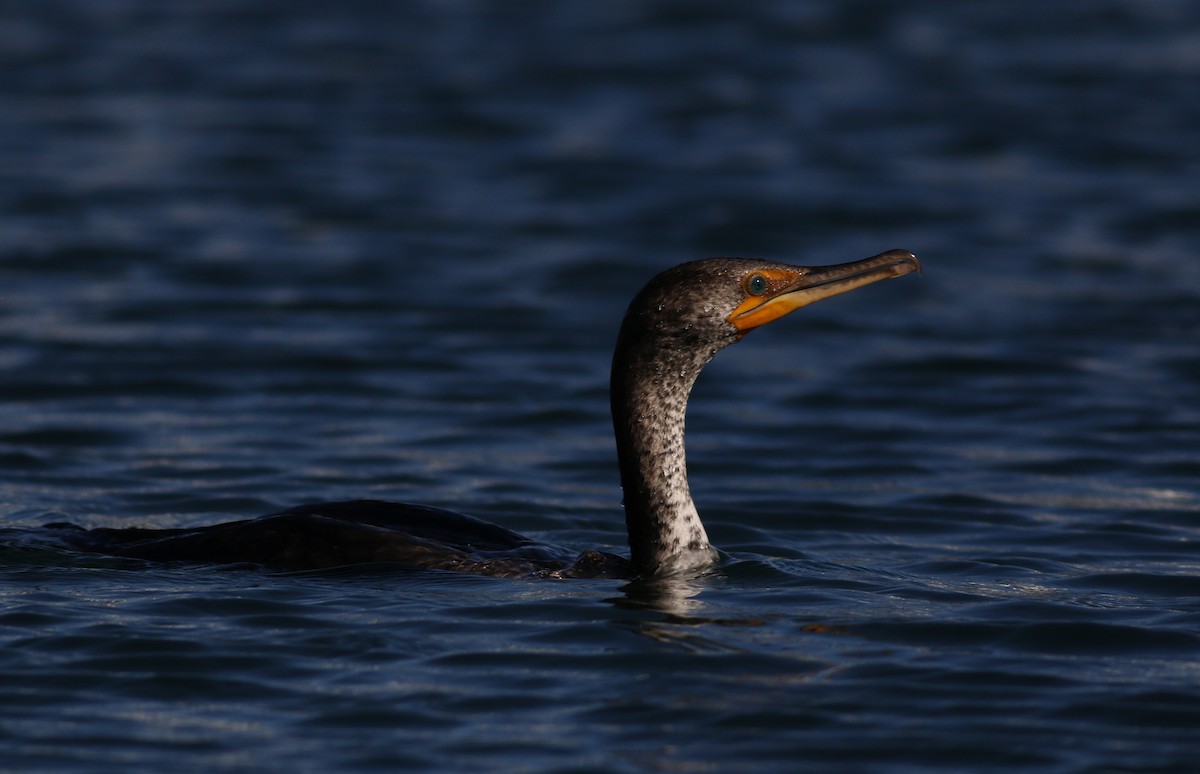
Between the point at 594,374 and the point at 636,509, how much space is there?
5268 mm

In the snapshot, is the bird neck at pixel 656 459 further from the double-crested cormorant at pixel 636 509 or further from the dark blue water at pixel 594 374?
the dark blue water at pixel 594 374

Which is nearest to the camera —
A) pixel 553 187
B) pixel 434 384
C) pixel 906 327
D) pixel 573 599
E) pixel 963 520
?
pixel 573 599

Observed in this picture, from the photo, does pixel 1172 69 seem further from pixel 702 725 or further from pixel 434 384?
pixel 702 725

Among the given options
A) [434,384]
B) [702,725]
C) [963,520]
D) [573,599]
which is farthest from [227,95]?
[702,725]

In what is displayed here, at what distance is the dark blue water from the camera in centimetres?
692

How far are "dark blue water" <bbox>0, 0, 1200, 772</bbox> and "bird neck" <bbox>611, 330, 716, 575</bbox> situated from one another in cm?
27

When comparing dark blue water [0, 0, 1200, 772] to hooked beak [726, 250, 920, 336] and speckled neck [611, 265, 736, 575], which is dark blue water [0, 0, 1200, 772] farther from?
hooked beak [726, 250, 920, 336]

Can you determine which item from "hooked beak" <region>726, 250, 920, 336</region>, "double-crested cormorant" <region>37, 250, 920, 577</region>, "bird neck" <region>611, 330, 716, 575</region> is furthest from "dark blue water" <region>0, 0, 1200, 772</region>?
"hooked beak" <region>726, 250, 920, 336</region>

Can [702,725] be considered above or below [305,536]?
below

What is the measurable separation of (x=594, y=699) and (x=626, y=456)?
75.6 inches

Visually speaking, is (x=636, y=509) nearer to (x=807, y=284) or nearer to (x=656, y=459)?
(x=656, y=459)

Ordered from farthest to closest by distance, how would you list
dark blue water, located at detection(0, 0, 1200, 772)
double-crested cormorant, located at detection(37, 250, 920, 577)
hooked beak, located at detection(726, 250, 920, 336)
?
1. hooked beak, located at detection(726, 250, 920, 336)
2. double-crested cormorant, located at detection(37, 250, 920, 577)
3. dark blue water, located at detection(0, 0, 1200, 772)

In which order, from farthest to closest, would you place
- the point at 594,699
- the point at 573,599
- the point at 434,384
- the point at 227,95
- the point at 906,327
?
the point at 227,95
the point at 906,327
the point at 434,384
the point at 573,599
the point at 594,699

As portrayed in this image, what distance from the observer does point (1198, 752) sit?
652 cm
